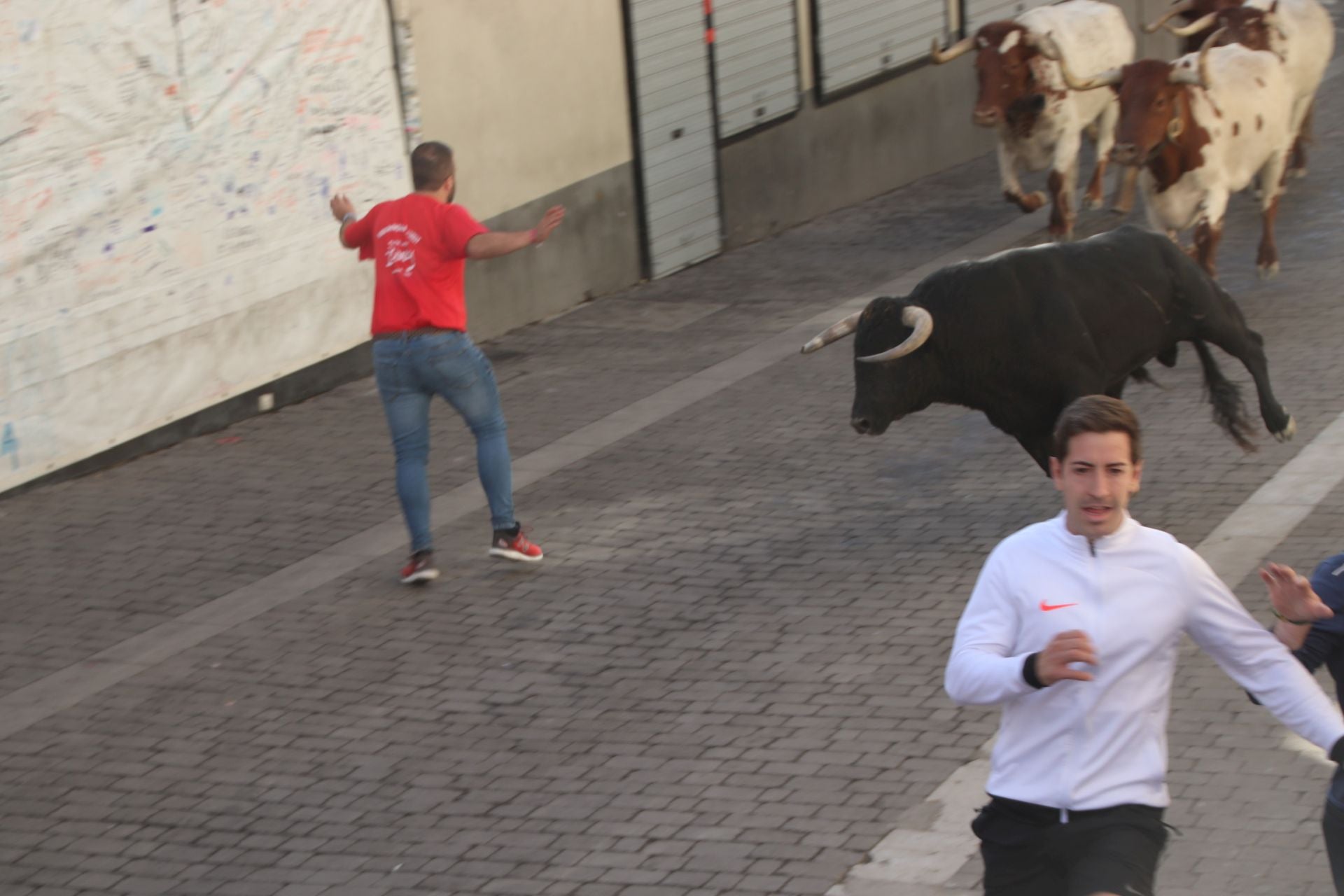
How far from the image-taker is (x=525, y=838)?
642cm

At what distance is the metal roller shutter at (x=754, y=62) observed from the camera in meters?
16.4

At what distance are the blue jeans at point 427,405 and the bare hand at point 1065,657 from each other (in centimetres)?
519

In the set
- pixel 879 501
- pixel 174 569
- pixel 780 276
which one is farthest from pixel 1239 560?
pixel 780 276

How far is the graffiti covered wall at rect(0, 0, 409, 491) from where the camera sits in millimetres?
10750

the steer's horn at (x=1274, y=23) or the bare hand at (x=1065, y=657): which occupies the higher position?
the bare hand at (x=1065, y=657)

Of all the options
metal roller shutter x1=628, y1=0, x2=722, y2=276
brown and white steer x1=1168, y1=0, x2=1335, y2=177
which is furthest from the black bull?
brown and white steer x1=1168, y1=0, x2=1335, y2=177

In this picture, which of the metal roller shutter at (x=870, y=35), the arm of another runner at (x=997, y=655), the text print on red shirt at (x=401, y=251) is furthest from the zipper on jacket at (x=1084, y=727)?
the metal roller shutter at (x=870, y=35)

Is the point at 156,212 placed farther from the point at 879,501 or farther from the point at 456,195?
the point at 879,501

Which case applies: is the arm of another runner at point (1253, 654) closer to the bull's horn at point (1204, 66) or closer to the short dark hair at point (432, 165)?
the short dark hair at point (432, 165)

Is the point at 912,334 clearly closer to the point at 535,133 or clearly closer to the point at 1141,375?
the point at 1141,375

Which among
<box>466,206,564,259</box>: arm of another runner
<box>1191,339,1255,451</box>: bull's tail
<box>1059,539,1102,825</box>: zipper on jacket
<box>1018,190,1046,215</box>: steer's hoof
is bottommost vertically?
<box>1018,190,1046,215</box>: steer's hoof

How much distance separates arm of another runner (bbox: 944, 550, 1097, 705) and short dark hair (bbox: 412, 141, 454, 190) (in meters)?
4.97

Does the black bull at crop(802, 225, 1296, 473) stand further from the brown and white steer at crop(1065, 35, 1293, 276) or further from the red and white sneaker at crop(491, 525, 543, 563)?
the brown and white steer at crop(1065, 35, 1293, 276)

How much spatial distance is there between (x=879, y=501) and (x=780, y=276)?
6000 millimetres
